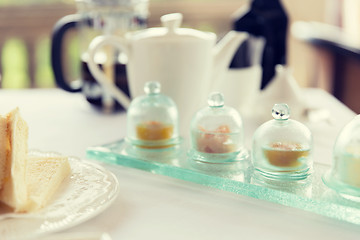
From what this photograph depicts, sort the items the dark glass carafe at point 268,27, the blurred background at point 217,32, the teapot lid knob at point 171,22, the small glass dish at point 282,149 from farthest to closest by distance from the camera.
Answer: the blurred background at point 217,32 → the dark glass carafe at point 268,27 → the teapot lid knob at point 171,22 → the small glass dish at point 282,149

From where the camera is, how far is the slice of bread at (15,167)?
1.47 feet

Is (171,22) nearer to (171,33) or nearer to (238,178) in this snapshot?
(171,33)

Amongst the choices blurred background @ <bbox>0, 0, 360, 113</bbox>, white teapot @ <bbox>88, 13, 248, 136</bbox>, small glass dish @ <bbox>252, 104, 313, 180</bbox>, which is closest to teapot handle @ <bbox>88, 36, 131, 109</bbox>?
white teapot @ <bbox>88, 13, 248, 136</bbox>

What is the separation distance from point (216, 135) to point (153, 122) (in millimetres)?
114

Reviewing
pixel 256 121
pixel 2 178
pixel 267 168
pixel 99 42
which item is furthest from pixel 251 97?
pixel 2 178

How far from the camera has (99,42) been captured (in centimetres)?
81

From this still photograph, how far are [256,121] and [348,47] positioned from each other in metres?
0.90

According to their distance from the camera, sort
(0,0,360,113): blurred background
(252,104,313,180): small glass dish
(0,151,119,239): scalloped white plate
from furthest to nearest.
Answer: (0,0,360,113): blurred background → (252,104,313,180): small glass dish → (0,151,119,239): scalloped white plate

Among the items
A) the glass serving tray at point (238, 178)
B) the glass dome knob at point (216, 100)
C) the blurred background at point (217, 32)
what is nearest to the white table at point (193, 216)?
the glass serving tray at point (238, 178)

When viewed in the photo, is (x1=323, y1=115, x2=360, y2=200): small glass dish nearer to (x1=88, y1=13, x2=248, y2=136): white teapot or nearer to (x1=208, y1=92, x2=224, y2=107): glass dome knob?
(x1=208, y1=92, x2=224, y2=107): glass dome knob

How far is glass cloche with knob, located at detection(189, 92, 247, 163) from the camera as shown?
60cm

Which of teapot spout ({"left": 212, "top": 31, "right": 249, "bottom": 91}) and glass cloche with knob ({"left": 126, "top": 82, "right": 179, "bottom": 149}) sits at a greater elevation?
teapot spout ({"left": 212, "top": 31, "right": 249, "bottom": 91})

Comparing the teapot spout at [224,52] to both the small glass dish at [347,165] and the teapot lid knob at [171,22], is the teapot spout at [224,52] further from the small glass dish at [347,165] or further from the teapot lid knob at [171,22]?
the small glass dish at [347,165]

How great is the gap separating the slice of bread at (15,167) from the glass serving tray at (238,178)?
16 cm
